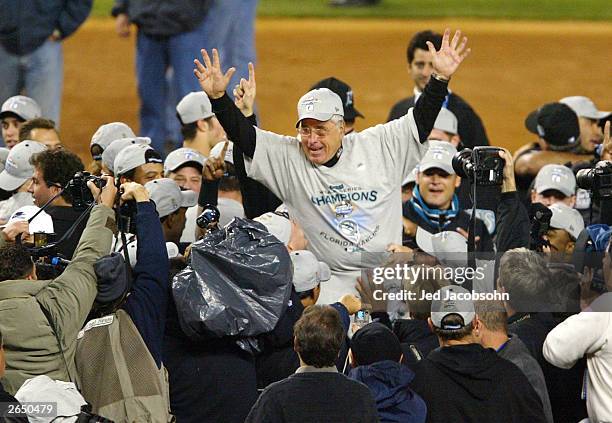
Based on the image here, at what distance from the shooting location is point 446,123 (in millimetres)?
8086

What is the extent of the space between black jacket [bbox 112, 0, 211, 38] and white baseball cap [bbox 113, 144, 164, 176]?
13.2 ft

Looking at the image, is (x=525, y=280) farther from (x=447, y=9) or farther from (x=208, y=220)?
(x=447, y=9)

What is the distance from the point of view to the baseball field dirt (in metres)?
14.0

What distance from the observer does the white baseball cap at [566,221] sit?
654 cm

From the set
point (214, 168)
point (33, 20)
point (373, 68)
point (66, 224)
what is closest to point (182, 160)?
point (214, 168)

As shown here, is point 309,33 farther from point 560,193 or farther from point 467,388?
point 467,388

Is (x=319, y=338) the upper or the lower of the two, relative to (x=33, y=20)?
lower

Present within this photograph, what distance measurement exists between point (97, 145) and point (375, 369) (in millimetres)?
3221

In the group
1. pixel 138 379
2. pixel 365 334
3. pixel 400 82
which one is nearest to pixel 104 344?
pixel 138 379

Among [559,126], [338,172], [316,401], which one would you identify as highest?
Result: [338,172]

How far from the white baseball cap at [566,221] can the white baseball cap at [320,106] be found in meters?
1.31

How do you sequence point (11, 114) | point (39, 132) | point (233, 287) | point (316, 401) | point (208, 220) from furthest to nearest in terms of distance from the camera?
point (11, 114) < point (39, 132) < point (208, 220) < point (233, 287) < point (316, 401)

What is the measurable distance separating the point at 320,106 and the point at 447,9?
13431 millimetres

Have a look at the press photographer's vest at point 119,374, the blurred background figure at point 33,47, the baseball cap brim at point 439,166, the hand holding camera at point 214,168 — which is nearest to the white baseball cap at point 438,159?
the baseball cap brim at point 439,166
